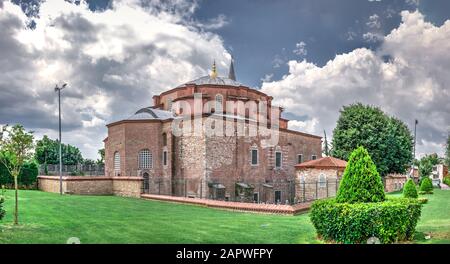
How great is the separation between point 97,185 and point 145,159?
187 inches

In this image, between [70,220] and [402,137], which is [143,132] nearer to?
[70,220]

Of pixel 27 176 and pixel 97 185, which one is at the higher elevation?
pixel 27 176

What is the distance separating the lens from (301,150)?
3366cm

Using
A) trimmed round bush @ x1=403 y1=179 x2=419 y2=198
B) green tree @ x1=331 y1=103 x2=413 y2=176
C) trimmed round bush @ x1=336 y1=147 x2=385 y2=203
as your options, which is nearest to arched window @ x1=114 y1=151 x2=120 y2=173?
green tree @ x1=331 y1=103 x2=413 y2=176

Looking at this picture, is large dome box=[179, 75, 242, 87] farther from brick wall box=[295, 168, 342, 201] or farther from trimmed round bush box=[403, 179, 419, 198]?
trimmed round bush box=[403, 179, 419, 198]

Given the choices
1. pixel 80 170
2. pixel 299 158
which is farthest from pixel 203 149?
pixel 80 170

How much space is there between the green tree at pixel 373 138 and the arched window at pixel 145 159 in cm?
1462

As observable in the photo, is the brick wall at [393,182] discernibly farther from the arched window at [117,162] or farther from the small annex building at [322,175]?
the arched window at [117,162]

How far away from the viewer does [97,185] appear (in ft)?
70.5

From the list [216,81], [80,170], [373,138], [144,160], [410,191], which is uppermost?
[216,81]

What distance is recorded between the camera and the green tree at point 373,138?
29.0 metres

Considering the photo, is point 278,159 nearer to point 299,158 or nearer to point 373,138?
point 299,158

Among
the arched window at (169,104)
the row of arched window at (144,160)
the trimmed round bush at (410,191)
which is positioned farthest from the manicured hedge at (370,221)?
the arched window at (169,104)
